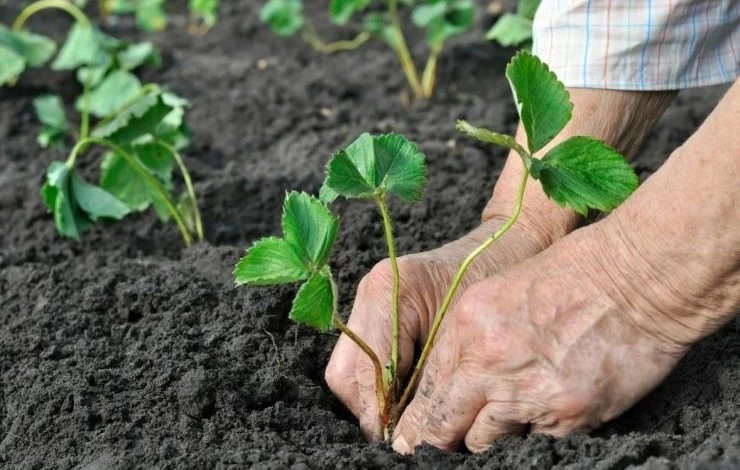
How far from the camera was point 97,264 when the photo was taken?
2.34 m

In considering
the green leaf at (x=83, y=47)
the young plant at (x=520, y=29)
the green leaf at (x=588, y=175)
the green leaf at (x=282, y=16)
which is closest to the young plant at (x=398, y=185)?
the green leaf at (x=588, y=175)

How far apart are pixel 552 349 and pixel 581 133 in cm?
53

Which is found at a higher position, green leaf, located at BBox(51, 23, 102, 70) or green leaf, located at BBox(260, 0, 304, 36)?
green leaf, located at BBox(51, 23, 102, 70)

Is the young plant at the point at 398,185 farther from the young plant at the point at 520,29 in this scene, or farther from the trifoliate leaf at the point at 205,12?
the trifoliate leaf at the point at 205,12

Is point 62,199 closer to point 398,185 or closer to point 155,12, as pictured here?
point 398,185

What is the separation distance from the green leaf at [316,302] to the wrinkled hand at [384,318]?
0.78 feet

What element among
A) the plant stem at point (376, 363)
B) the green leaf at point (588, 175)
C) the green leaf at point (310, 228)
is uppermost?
the green leaf at point (588, 175)

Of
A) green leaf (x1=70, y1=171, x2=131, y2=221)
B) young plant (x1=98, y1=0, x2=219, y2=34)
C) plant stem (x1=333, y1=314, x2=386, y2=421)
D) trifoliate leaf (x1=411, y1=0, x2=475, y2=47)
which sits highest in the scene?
plant stem (x1=333, y1=314, x2=386, y2=421)

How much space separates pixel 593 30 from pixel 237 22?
285cm

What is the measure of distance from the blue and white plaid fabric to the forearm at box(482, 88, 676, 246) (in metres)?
0.03

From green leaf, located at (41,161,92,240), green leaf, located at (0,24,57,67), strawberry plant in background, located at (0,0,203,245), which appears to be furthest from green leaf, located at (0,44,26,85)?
green leaf, located at (41,161,92,240)

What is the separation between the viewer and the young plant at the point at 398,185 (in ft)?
4.77

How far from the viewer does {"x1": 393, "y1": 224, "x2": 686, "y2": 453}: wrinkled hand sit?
149 cm

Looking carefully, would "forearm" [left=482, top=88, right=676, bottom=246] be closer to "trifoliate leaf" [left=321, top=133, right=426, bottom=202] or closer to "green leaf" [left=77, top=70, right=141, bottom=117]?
"trifoliate leaf" [left=321, top=133, right=426, bottom=202]
